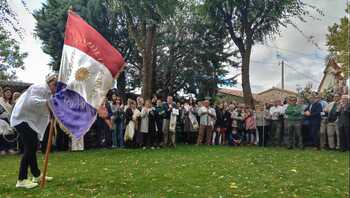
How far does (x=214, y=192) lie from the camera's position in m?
7.04

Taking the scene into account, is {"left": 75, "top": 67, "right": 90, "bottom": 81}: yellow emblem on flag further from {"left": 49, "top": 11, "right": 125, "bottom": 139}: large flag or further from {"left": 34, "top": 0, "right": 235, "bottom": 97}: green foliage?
{"left": 34, "top": 0, "right": 235, "bottom": 97}: green foliage

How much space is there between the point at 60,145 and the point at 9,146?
5.74ft

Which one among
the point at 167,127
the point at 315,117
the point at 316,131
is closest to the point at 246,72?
the point at 315,117

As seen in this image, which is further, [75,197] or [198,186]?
[198,186]

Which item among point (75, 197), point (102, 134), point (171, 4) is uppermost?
point (171, 4)

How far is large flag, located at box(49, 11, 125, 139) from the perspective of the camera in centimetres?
759

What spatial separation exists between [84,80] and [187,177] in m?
2.81

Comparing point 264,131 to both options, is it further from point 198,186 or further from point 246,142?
point 198,186

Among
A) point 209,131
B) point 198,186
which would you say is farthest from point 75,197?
point 209,131

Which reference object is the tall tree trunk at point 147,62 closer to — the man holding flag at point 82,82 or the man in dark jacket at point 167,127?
the man in dark jacket at point 167,127

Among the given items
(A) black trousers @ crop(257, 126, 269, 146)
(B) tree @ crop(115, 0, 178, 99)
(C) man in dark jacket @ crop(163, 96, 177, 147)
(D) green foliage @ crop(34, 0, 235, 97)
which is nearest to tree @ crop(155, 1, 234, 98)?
(D) green foliage @ crop(34, 0, 235, 97)

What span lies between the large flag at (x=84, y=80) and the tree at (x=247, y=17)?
17985 mm

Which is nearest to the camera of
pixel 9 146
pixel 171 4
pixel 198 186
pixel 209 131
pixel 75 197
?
pixel 75 197

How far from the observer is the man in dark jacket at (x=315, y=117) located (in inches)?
639
